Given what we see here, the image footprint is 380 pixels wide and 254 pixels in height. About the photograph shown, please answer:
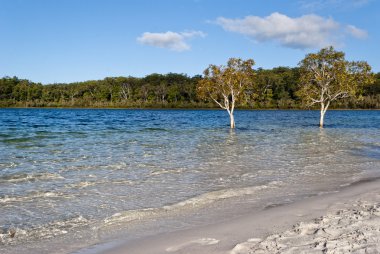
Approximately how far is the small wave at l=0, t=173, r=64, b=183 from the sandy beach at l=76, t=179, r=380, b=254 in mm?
7213

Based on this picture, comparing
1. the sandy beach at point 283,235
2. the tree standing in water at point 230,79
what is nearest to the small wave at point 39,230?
the sandy beach at point 283,235

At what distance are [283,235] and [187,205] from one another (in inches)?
137

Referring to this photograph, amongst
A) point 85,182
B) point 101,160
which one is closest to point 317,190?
point 85,182

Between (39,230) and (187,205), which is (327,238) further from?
(39,230)

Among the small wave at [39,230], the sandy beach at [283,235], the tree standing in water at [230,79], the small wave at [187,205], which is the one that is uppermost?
the tree standing in water at [230,79]

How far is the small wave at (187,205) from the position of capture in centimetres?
825

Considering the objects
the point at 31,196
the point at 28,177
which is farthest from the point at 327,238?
the point at 28,177

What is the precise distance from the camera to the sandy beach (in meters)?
5.55

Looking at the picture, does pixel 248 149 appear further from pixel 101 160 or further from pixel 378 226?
pixel 378 226

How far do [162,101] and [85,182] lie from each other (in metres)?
150

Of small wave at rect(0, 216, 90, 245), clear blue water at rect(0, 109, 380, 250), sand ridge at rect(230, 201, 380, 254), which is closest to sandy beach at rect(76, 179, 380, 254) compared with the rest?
sand ridge at rect(230, 201, 380, 254)

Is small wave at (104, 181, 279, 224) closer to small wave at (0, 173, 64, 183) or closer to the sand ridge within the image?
the sand ridge

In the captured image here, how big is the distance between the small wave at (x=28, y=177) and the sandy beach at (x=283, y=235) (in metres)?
7.21

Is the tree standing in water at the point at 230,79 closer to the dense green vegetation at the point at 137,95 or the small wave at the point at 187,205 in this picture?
the small wave at the point at 187,205
